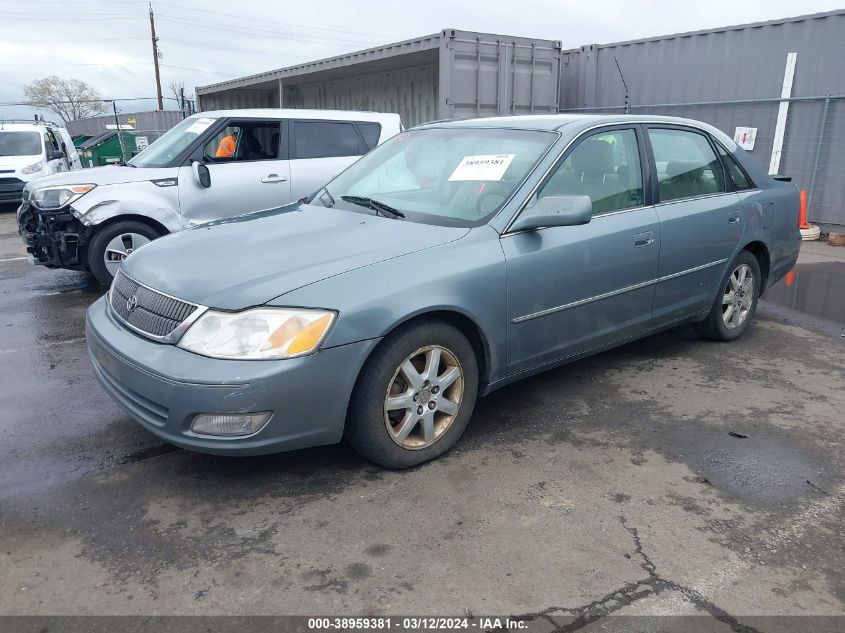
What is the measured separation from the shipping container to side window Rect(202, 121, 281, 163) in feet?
14.1

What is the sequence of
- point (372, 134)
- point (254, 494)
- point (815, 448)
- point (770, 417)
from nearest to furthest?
point (254, 494) → point (815, 448) → point (770, 417) → point (372, 134)

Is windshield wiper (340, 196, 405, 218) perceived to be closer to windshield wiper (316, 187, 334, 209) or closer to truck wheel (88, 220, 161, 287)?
windshield wiper (316, 187, 334, 209)

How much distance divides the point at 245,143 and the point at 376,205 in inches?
152

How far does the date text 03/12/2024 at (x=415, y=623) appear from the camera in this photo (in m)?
2.24

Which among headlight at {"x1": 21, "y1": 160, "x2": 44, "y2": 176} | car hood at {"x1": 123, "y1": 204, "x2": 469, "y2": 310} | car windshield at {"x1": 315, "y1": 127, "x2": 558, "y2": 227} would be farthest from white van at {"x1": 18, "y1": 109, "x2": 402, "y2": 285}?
headlight at {"x1": 21, "y1": 160, "x2": 44, "y2": 176}

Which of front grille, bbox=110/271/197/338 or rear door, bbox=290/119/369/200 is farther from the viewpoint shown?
rear door, bbox=290/119/369/200

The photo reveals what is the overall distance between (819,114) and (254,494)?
1015 centimetres

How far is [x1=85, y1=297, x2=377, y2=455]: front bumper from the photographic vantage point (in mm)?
2709

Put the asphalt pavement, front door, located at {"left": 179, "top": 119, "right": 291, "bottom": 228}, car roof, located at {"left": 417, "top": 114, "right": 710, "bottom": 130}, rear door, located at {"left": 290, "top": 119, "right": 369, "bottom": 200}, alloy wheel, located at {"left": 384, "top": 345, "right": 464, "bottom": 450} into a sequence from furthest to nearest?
rear door, located at {"left": 290, "top": 119, "right": 369, "bottom": 200}
front door, located at {"left": 179, "top": 119, "right": 291, "bottom": 228}
car roof, located at {"left": 417, "top": 114, "right": 710, "bottom": 130}
alloy wheel, located at {"left": 384, "top": 345, "right": 464, "bottom": 450}
the asphalt pavement

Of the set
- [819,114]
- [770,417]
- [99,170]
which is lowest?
[770,417]

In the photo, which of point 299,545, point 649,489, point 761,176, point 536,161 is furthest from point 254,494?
point 761,176

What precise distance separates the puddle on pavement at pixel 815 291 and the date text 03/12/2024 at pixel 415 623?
16.6 feet

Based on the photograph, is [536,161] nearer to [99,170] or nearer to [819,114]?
[99,170]

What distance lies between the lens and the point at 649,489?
3111mm
